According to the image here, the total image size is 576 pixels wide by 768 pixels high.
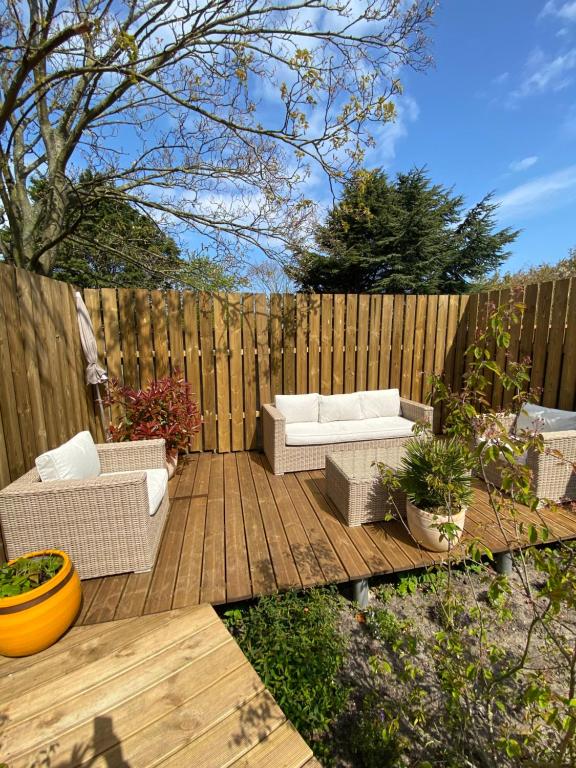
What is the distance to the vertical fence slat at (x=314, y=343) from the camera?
4234 millimetres

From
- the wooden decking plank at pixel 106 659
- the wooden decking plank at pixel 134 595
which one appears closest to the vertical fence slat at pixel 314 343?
the wooden decking plank at pixel 134 595

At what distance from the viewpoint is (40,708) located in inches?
51.2

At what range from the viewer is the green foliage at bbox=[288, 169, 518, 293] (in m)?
11.1

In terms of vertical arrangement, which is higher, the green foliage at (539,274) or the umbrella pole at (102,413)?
the green foliage at (539,274)

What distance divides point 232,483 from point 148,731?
7.01 ft

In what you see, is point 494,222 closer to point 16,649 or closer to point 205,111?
point 205,111

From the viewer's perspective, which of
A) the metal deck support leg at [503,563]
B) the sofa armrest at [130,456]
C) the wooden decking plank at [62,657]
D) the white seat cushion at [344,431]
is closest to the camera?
the wooden decking plank at [62,657]

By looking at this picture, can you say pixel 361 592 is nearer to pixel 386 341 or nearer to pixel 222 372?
pixel 222 372

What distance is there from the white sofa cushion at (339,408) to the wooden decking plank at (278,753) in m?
A: 2.90

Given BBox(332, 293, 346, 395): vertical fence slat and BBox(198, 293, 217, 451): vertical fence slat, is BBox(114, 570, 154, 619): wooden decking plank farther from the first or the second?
BBox(332, 293, 346, 395): vertical fence slat

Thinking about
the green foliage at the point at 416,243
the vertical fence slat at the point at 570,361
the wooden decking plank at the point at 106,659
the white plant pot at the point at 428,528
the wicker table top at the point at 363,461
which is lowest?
the wooden decking plank at the point at 106,659

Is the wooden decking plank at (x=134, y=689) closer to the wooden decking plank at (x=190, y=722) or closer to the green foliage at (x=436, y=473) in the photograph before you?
the wooden decking plank at (x=190, y=722)

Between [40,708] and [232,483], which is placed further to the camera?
[232,483]

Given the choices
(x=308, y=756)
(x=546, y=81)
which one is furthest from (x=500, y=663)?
(x=546, y=81)
